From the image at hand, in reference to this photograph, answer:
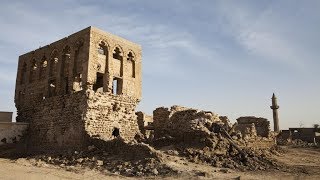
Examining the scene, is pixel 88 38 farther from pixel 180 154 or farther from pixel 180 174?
pixel 180 174

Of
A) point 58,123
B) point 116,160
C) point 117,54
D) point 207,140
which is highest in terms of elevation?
point 117,54

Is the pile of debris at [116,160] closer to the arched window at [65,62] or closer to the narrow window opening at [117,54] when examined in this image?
the arched window at [65,62]

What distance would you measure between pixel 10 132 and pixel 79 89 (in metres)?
4.64

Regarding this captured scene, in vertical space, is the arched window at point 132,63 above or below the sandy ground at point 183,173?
above

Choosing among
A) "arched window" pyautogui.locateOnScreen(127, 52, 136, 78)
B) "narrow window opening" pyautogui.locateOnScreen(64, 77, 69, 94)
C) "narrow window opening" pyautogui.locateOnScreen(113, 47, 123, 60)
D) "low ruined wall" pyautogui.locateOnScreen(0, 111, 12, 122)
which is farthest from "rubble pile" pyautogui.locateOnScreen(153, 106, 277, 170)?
"low ruined wall" pyautogui.locateOnScreen(0, 111, 12, 122)

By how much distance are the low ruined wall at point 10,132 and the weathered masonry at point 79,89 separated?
0.62 metres

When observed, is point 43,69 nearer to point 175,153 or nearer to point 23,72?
point 23,72

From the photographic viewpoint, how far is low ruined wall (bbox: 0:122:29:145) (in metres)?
19.1

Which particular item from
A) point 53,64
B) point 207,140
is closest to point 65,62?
point 53,64

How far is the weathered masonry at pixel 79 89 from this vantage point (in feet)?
55.6

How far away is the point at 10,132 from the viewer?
1939cm

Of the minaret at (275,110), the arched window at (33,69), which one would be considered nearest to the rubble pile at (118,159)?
the arched window at (33,69)

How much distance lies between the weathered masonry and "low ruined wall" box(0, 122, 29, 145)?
2.03 ft

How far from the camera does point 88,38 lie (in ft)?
63.9
